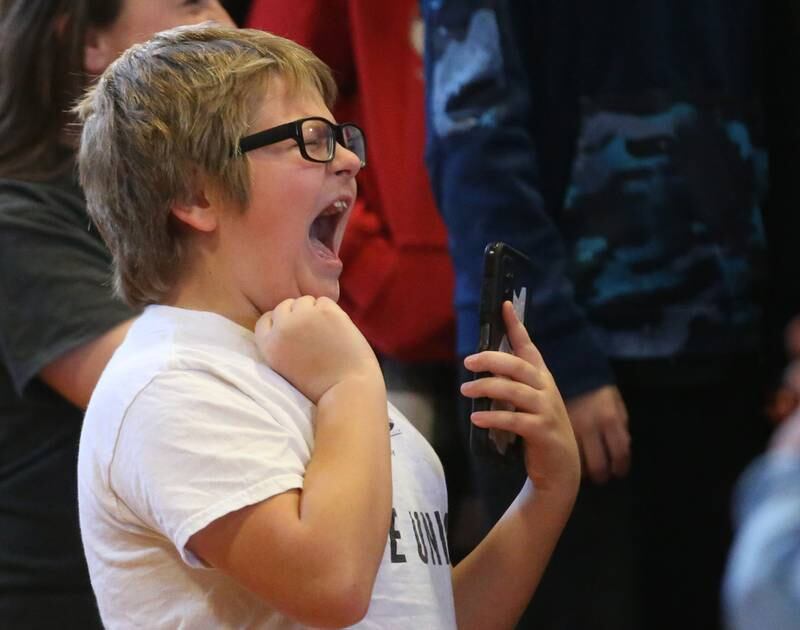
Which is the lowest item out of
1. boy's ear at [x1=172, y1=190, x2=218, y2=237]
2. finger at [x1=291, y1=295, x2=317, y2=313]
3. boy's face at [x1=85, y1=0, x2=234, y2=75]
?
finger at [x1=291, y1=295, x2=317, y2=313]

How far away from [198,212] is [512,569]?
1.67 feet

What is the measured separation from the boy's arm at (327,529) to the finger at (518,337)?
0.22m

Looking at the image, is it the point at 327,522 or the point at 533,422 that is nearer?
the point at 327,522

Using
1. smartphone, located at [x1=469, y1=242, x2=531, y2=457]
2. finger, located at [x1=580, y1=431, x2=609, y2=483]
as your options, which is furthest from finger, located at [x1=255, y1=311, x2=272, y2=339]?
finger, located at [x1=580, y1=431, x2=609, y2=483]

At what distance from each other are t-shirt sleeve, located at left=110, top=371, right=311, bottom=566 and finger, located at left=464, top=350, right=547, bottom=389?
0.69 ft

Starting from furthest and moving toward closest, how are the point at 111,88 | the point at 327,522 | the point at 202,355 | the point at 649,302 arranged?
the point at 649,302 → the point at 111,88 → the point at 202,355 → the point at 327,522

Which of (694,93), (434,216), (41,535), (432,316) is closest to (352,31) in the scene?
(434,216)

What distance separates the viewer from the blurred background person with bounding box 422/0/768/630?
1619 millimetres

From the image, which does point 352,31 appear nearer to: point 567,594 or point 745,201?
point 745,201

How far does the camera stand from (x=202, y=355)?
117 centimetres

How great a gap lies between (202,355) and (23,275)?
1.88 feet

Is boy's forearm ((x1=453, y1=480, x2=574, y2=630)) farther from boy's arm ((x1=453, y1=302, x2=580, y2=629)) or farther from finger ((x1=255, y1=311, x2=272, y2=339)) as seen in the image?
finger ((x1=255, y1=311, x2=272, y2=339))

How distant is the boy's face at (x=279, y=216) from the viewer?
1254mm

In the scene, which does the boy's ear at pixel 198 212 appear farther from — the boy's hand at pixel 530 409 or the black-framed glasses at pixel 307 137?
the boy's hand at pixel 530 409
